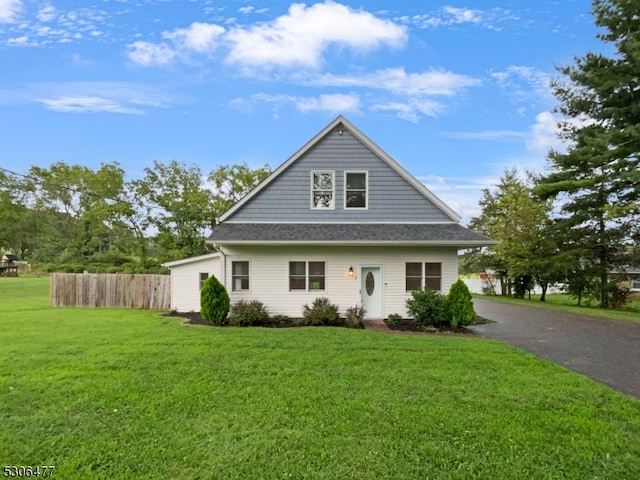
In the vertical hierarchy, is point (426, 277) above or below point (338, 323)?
above

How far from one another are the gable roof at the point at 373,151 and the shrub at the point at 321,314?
4.46 metres

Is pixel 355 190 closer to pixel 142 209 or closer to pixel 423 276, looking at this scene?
pixel 423 276

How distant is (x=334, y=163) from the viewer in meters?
13.2

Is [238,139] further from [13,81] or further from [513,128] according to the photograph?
[513,128]

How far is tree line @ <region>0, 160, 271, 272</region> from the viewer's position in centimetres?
2797

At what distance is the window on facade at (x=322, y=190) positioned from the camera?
13195mm

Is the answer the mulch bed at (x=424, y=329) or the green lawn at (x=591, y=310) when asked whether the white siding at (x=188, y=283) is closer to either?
→ the mulch bed at (x=424, y=329)

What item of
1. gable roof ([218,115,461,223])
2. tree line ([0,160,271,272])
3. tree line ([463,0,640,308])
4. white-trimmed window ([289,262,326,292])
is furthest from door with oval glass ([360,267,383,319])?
tree line ([0,160,271,272])

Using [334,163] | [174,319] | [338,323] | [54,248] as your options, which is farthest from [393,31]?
[54,248]

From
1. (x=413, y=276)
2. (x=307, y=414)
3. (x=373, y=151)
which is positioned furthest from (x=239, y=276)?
(x=307, y=414)

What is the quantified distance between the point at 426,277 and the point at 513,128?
11.4 metres

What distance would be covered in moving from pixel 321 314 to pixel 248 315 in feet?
7.43

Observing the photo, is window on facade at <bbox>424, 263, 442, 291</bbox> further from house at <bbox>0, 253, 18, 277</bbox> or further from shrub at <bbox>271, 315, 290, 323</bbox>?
house at <bbox>0, 253, 18, 277</bbox>

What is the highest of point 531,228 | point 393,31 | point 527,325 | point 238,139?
point 393,31
